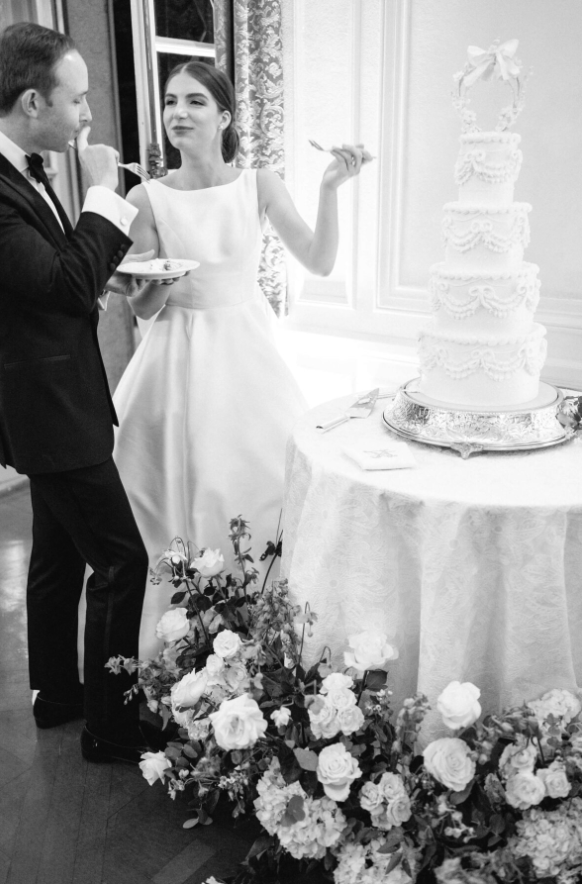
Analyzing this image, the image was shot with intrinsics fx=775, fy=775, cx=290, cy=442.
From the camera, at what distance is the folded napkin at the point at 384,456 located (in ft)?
5.23

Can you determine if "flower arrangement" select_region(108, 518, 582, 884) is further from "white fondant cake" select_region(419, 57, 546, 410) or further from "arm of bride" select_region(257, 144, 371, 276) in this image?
"arm of bride" select_region(257, 144, 371, 276)

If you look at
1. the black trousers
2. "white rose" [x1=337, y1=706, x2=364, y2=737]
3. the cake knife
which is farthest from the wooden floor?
the cake knife

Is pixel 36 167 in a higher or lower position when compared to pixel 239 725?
higher

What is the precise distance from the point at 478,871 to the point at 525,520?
2.20 feet

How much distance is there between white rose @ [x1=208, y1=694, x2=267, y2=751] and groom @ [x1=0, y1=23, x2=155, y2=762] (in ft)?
1.66

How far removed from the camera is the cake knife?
6.18ft

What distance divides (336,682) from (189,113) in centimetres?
167

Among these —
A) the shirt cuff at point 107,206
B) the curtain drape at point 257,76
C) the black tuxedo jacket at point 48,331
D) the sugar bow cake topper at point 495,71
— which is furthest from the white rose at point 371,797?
the curtain drape at point 257,76

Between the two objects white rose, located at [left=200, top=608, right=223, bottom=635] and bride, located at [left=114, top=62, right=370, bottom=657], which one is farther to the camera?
bride, located at [left=114, top=62, right=370, bottom=657]

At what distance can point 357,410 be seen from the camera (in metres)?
1.99

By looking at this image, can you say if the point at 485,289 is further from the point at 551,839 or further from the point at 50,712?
the point at 50,712

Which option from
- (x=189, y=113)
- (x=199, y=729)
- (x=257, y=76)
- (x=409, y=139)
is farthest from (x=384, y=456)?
(x=257, y=76)

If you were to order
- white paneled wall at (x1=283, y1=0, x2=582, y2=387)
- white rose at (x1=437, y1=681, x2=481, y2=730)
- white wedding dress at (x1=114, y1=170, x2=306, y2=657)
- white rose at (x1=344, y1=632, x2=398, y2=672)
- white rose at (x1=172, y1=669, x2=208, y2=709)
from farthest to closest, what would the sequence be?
white paneled wall at (x1=283, y1=0, x2=582, y2=387), white wedding dress at (x1=114, y1=170, x2=306, y2=657), white rose at (x1=172, y1=669, x2=208, y2=709), white rose at (x1=344, y1=632, x2=398, y2=672), white rose at (x1=437, y1=681, x2=481, y2=730)

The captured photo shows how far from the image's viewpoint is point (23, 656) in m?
2.62
